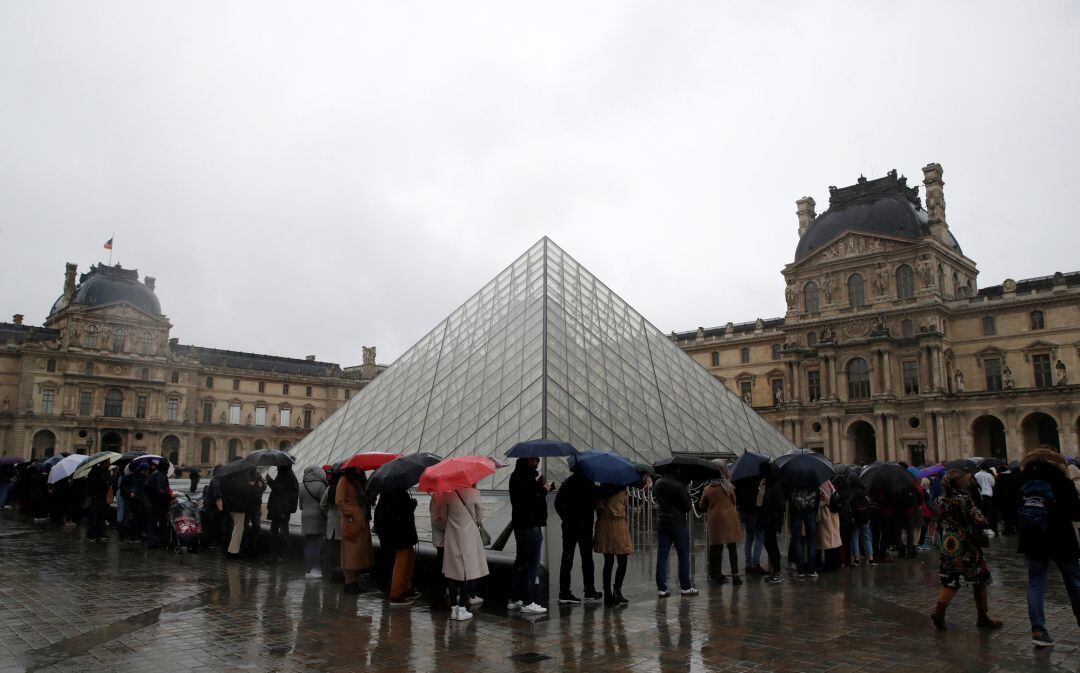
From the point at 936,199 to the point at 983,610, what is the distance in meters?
44.1

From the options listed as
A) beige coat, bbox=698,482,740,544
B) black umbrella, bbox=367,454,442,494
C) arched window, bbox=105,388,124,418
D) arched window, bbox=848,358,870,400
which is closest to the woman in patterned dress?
beige coat, bbox=698,482,740,544

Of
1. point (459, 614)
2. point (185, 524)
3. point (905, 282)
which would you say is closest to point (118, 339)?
point (185, 524)

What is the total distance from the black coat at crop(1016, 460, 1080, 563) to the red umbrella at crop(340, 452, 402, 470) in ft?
18.0

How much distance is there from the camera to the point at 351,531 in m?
7.12

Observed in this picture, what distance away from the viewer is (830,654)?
16.0 feet

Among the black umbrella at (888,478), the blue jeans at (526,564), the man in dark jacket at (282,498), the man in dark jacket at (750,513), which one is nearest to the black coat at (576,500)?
the blue jeans at (526,564)

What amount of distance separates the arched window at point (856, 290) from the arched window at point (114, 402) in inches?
1916

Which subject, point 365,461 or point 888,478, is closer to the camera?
point 365,461

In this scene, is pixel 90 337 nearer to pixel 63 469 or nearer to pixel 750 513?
pixel 63 469

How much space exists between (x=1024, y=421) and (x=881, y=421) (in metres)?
6.58

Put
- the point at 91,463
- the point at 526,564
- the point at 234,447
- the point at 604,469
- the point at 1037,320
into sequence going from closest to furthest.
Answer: the point at 526,564, the point at 604,469, the point at 91,463, the point at 1037,320, the point at 234,447

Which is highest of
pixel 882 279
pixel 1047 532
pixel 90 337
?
pixel 882 279

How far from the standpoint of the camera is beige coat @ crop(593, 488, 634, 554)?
6.68 meters

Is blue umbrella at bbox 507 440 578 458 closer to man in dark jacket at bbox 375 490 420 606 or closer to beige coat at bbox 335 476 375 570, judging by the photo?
man in dark jacket at bbox 375 490 420 606
